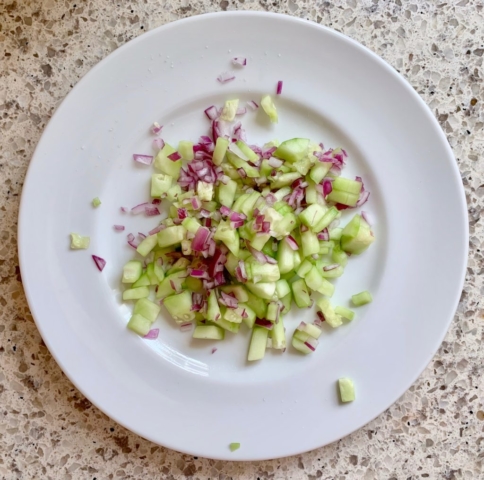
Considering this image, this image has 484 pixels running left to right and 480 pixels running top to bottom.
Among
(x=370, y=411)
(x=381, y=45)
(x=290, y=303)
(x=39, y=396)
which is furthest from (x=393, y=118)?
(x=39, y=396)

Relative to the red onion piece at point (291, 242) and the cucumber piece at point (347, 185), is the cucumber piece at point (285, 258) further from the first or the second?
the cucumber piece at point (347, 185)

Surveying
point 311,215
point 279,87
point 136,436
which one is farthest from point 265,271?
point 136,436

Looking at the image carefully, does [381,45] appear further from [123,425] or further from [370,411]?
[123,425]

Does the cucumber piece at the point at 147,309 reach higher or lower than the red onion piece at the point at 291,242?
lower

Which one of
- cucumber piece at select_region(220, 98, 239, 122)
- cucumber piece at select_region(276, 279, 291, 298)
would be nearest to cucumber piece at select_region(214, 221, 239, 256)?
cucumber piece at select_region(276, 279, 291, 298)

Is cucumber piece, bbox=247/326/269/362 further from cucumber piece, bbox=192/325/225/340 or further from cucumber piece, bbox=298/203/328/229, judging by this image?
cucumber piece, bbox=298/203/328/229

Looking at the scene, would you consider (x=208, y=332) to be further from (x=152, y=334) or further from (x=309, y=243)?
(x=309, y=243)

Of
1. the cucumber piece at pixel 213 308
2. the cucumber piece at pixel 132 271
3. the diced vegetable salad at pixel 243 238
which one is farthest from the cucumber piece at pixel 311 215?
the cucumber piece at pixel 132 271

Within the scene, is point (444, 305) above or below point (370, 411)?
above
